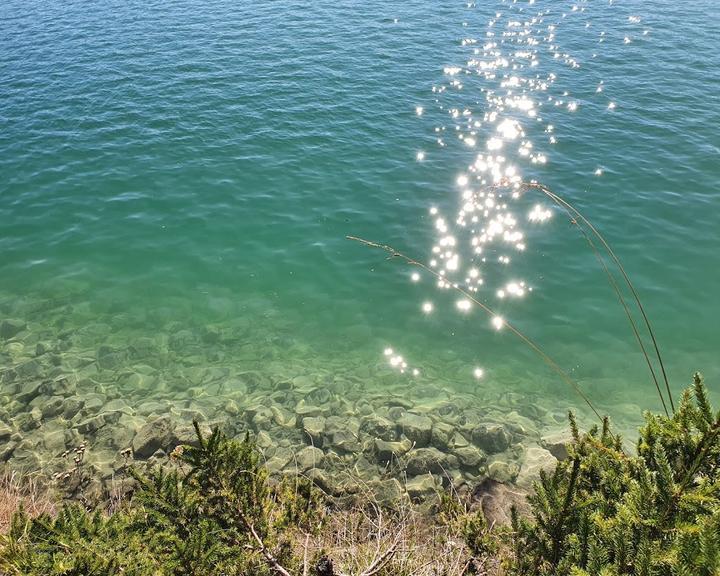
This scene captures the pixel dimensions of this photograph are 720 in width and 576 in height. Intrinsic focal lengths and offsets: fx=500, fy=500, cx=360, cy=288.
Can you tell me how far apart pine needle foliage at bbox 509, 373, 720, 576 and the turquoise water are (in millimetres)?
6322

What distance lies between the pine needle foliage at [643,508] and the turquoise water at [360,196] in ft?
20.7

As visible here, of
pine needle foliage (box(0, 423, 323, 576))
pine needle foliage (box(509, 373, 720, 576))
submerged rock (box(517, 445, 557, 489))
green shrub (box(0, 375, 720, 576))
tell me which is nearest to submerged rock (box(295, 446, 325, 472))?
green shrub (box(0, 375, 720, 576))

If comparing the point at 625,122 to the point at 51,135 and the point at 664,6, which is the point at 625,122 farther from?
the point at 51,135

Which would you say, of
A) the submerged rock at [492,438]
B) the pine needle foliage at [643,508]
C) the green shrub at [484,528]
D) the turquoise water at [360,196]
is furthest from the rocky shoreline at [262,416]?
the pine needle foliage at [643,508]

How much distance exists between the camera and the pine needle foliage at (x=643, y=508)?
345 centimetres

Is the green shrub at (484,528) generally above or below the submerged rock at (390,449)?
above

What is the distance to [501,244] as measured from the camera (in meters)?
14.3

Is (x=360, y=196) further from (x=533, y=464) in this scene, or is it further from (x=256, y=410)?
(x=533, y=464)

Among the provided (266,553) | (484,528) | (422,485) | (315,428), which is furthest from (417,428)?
(266,553)

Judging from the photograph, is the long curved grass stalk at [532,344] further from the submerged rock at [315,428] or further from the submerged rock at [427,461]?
the submerged rock at [315,428]

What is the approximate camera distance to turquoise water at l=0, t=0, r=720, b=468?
478 inches

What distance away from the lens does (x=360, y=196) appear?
1633 cm

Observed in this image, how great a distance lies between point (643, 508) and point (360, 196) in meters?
13.5

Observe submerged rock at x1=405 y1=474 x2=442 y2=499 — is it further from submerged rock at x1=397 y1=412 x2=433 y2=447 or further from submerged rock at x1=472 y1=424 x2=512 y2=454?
submerged rock at x1=472 y1=424 x2=512 y2=454
